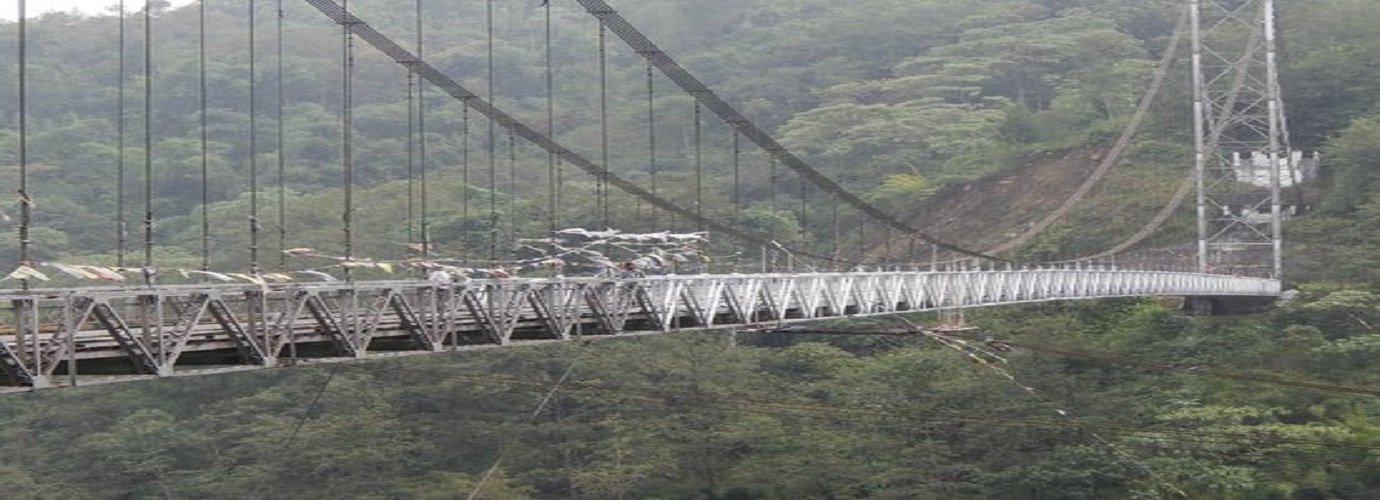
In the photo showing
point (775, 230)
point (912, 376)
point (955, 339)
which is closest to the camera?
point (955, 339)

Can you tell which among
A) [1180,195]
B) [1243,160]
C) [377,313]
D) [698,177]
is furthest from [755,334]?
A: [377,313]

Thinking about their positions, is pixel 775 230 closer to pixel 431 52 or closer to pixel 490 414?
pixel 490 414

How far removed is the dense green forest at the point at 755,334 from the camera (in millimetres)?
39469

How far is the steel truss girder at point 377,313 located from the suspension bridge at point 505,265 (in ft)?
0.10

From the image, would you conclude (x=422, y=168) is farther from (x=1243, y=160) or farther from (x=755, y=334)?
(x=1243, y=160)

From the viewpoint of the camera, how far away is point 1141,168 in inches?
2372

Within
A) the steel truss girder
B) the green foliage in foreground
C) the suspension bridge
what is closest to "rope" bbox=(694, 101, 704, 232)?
the suspension bridge

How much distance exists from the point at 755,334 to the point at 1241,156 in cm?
1992

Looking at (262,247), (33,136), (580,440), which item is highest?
(33,136)

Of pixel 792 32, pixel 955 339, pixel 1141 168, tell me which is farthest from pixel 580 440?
pixel 792 32

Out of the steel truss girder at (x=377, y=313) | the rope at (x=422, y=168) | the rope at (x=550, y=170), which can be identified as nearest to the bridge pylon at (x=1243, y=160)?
the rope at (x=550, y=170)

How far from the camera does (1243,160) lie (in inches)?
2301

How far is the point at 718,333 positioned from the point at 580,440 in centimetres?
667

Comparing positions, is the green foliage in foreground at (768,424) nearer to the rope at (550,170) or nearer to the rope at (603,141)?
the rope at (603,141)
